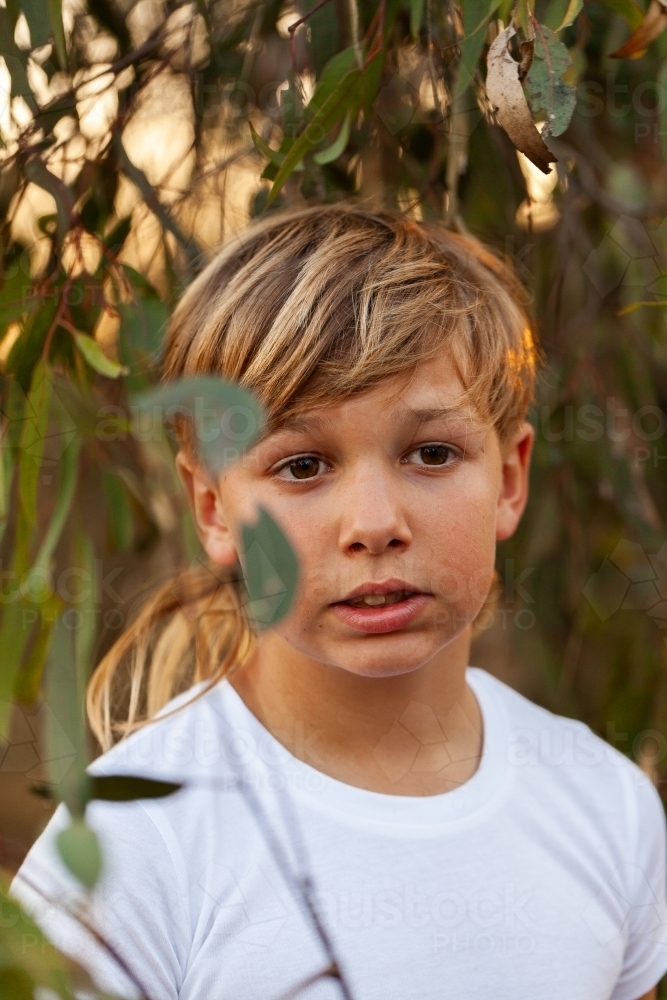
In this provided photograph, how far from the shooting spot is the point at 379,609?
0.64m

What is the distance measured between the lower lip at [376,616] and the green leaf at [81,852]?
0.23 metres

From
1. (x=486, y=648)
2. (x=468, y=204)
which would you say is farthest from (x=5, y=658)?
(x=486, y=648)

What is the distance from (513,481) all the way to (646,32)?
0.32 m

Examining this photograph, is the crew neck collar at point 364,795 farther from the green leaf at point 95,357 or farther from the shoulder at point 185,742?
the green leaf at point 95,357

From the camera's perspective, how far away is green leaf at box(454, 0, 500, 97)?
0.61 metres

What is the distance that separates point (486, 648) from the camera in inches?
60.8

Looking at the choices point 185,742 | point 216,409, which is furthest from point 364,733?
point 216,409

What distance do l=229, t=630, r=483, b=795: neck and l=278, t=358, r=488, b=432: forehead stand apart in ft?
0.57

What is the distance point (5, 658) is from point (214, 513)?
0.61 feet

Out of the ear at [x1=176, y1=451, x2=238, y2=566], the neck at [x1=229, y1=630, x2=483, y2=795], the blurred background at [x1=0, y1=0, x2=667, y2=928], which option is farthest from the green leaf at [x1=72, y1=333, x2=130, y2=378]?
the neck at [x1=229, y1=630, x2=483, y2=795]

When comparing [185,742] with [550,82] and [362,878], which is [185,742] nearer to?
[362,878]

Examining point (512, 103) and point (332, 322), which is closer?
point (512, 103)

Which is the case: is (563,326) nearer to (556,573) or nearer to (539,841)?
(556,573)

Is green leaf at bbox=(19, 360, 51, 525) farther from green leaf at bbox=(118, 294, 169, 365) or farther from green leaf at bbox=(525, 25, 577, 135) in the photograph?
green leaf at bbox=(525, 25, 577, 135)
